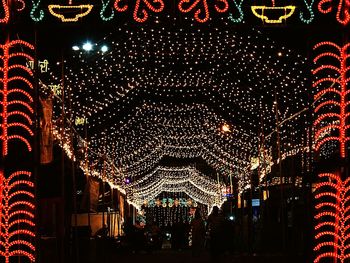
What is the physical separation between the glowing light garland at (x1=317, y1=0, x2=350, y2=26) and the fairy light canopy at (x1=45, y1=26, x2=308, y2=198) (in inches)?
60.6

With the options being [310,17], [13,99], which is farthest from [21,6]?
[310,17]

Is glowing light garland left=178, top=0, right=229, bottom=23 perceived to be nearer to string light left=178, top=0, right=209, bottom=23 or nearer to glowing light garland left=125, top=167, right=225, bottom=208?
string light left=178, top=0, right=209, bottom=23

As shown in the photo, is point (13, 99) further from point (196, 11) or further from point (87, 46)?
point (87, 46)

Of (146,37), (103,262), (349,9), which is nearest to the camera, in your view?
(349,9)

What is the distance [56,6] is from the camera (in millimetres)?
11297

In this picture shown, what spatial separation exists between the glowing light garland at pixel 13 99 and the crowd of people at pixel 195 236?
396 inches

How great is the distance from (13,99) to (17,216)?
1807mm

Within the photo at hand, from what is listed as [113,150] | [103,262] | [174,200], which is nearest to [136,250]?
[113,150]

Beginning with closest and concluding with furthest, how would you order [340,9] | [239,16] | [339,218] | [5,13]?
[5,13], [339,218], [340,9], [239,16]

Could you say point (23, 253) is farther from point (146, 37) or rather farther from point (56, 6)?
point (146, 37)

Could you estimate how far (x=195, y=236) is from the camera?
24125 mm

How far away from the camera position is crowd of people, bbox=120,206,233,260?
20.7 m

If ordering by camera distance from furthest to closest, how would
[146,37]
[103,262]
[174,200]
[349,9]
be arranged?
1. [174,200]
2. [103,262]
3. [146,37]
4. [349,9]

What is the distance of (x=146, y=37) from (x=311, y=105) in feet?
16.5
